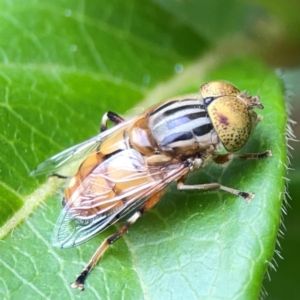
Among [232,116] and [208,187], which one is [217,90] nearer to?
[232,116]

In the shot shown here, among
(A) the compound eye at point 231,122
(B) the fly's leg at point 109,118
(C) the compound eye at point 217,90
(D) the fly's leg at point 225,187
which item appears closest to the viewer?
(D) the fly's leg at point 225,187

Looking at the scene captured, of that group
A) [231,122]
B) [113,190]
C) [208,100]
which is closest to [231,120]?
[231,122]

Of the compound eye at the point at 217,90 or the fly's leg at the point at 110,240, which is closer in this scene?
the fly's leg at the point at 110,240

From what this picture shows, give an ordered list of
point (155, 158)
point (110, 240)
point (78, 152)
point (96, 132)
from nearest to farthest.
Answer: point (110, 240)
point (155, 158)
point (78, 152)
point (96, 132)

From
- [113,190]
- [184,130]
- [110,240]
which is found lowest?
[110,240]

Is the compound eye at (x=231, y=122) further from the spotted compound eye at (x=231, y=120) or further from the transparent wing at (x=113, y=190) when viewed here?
the transparent wing at (x=113, y=190)

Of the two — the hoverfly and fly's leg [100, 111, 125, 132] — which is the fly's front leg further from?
fly's leg [100, 111, 125, 132]

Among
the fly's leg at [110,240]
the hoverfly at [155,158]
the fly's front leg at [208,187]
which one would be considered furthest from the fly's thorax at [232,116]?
the fly's leg at [110,240]
